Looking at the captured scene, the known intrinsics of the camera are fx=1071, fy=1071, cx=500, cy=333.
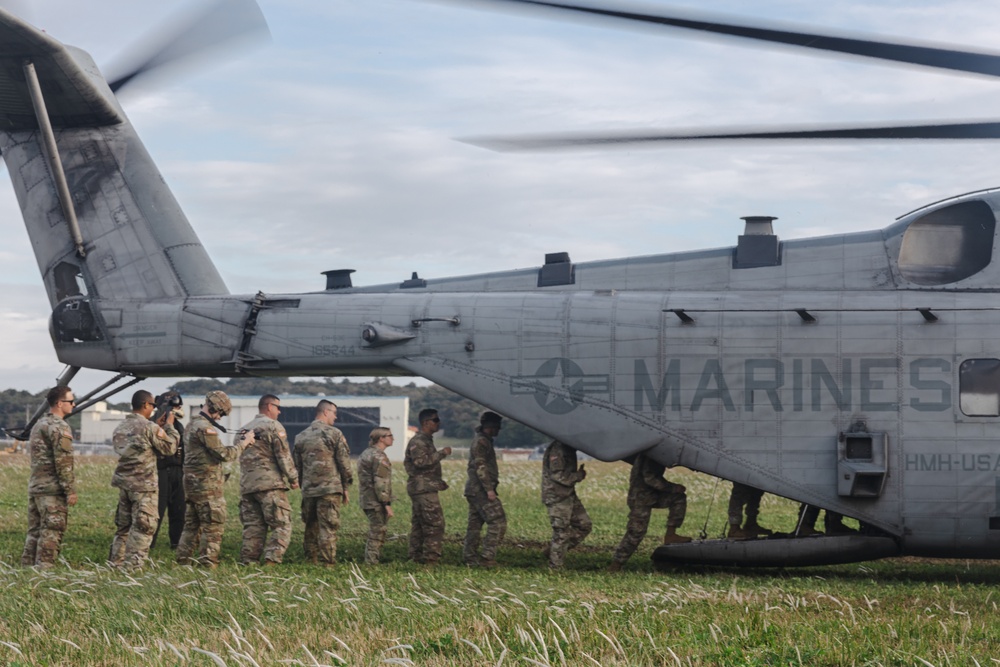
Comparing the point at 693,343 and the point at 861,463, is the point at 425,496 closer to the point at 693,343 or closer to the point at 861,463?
the point at 693,343

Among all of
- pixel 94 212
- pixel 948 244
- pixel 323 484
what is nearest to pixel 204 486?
pixel 323 484

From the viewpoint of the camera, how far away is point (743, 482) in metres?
11.9

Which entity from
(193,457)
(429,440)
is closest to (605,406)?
(429,440)

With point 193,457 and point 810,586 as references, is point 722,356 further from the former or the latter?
point 193,457

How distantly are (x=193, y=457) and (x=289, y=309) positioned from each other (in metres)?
2.60

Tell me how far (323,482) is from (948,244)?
7.55m

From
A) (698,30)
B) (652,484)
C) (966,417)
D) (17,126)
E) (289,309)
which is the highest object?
(17,126)

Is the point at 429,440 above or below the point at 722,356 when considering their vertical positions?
below

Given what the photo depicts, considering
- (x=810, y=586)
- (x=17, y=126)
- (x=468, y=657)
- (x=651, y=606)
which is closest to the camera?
(x=468, y=657)

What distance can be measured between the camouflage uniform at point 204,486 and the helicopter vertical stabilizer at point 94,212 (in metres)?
3.19

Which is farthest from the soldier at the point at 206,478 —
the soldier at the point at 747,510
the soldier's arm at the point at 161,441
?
the soldier at the point at 747,510

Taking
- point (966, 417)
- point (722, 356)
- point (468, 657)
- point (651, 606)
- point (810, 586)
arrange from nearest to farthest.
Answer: point (468, 657) < point (651, 606) < point (810, 586) < point (966, 417) < point (722, 356)

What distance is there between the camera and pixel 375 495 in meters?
12.9

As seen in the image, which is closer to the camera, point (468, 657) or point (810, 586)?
point (468, 657)
